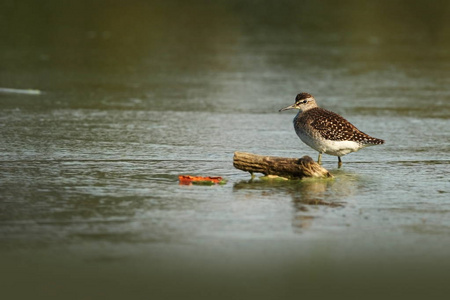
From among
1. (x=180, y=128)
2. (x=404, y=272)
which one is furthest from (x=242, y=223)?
(x=180, y=128)

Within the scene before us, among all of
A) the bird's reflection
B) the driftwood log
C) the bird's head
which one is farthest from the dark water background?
the bird's head

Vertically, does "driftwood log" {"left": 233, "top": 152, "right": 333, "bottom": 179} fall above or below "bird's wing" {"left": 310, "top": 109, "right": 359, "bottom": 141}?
below

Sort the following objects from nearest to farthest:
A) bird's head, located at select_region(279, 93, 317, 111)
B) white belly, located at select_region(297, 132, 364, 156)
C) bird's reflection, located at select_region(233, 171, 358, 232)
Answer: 1. bird's reflection, located at select_region(233, 171, 358, 232)
2. white belly, located at select_region(297, 132, 364, 156)
3. bird's head, located at select_region(279, 93, 317, 111)

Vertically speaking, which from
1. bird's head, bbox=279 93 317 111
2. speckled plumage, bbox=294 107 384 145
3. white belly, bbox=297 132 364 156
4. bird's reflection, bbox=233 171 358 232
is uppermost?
bird's head, bbox=279 93 317 111

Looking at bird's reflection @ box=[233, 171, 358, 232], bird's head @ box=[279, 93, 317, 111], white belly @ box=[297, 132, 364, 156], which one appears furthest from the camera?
bird's head @ box=[279, 93, 317, 111]

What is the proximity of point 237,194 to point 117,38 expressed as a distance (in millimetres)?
13990

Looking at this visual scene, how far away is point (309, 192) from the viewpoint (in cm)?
780

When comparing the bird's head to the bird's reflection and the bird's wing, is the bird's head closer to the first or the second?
the bird's wing

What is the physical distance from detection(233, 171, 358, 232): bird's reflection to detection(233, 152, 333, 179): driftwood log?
0.07 meters

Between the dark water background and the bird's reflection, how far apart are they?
33 millimetres

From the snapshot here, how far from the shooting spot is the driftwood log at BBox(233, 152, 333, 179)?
8188mm

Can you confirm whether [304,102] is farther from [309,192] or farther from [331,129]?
[309,192]

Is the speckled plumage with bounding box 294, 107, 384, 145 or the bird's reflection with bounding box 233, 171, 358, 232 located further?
the speckled plumage with bounding box 294, 107, 384, 145

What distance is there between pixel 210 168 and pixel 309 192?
5.02 ft
